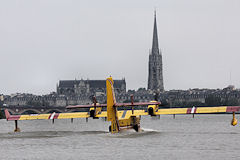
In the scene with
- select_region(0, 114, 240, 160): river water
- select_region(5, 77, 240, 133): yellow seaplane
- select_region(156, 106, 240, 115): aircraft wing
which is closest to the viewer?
select_region(0, 114, 240, 160): river water

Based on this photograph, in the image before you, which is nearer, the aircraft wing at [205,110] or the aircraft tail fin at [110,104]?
the aircraft tail fin at [110,104]

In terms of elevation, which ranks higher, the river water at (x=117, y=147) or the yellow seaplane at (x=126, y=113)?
the yellow seaplane at (x=126, y=113)

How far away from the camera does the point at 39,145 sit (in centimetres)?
5106

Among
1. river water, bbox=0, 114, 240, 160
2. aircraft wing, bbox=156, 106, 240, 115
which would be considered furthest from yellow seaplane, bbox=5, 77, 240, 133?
river water, bbox=0, 114, 240, 160

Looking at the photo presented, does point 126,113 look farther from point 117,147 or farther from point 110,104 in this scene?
point 117,147

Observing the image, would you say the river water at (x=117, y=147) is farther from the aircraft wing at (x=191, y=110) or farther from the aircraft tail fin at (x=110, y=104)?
the aircraft wing at (x=191, y=110)

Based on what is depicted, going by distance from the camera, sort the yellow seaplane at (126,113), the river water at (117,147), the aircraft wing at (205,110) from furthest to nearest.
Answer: the aircraft wing at (205,110) < the yellow seaplane at (126,113) < the river water at (117,147)

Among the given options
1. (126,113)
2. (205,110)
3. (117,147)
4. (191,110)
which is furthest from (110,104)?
(205,110)

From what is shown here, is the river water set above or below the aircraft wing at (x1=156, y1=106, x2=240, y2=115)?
below

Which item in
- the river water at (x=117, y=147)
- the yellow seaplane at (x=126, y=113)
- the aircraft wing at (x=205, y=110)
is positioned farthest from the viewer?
the aircraft wing at (x=205, y=110)

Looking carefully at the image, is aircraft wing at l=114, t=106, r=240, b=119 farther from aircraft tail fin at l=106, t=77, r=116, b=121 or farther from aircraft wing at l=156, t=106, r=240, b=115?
aircraft tail fin at l=106, t=77, r=116, b=121

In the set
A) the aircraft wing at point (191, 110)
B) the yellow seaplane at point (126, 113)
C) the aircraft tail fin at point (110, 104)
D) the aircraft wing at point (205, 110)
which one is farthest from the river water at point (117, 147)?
the aircraft wing at point (205, 110)

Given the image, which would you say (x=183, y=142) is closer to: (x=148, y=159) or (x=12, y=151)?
(x=148, y=159)

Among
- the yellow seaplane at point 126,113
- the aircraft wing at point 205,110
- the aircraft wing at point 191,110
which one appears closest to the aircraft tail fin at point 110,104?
the yellow seaplane at point 126,113
